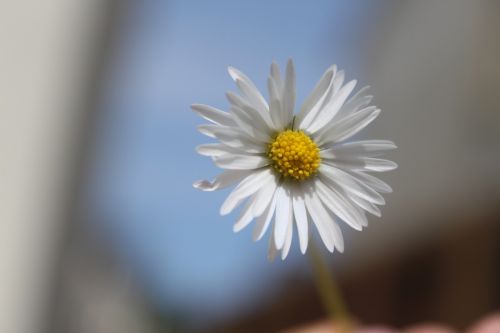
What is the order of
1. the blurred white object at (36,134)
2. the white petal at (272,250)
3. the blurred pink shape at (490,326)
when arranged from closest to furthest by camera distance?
the white petal at (272,250)
the blurred pink shape at (490,326)
the blurred white object at (36,134)

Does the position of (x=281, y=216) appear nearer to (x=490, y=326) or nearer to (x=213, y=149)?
(x=213, y=149)

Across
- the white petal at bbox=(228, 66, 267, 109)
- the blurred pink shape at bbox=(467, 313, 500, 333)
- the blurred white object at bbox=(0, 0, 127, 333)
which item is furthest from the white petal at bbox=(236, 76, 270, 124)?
the blurred white object at bbox=(0, 0, 127, 333)

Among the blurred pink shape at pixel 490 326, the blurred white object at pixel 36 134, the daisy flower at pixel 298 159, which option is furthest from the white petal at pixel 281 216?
the blurred white object at pixel 36 134

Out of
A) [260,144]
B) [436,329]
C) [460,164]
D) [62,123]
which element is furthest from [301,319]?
[260,144]

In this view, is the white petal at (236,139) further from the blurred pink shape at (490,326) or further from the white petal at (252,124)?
the blurred pink shape at (490,326)

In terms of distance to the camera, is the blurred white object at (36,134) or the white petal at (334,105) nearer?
the white petal at (334,105)

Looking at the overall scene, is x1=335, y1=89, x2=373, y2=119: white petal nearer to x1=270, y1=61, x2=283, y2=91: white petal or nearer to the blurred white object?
x1=270, y1=61, x2=283, y2=91: white petal

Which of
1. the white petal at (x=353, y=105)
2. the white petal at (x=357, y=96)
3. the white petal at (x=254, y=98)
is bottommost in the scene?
the white petal at (x=254, y=98)

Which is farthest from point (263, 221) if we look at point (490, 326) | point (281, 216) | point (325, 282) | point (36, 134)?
point (36, 134)
